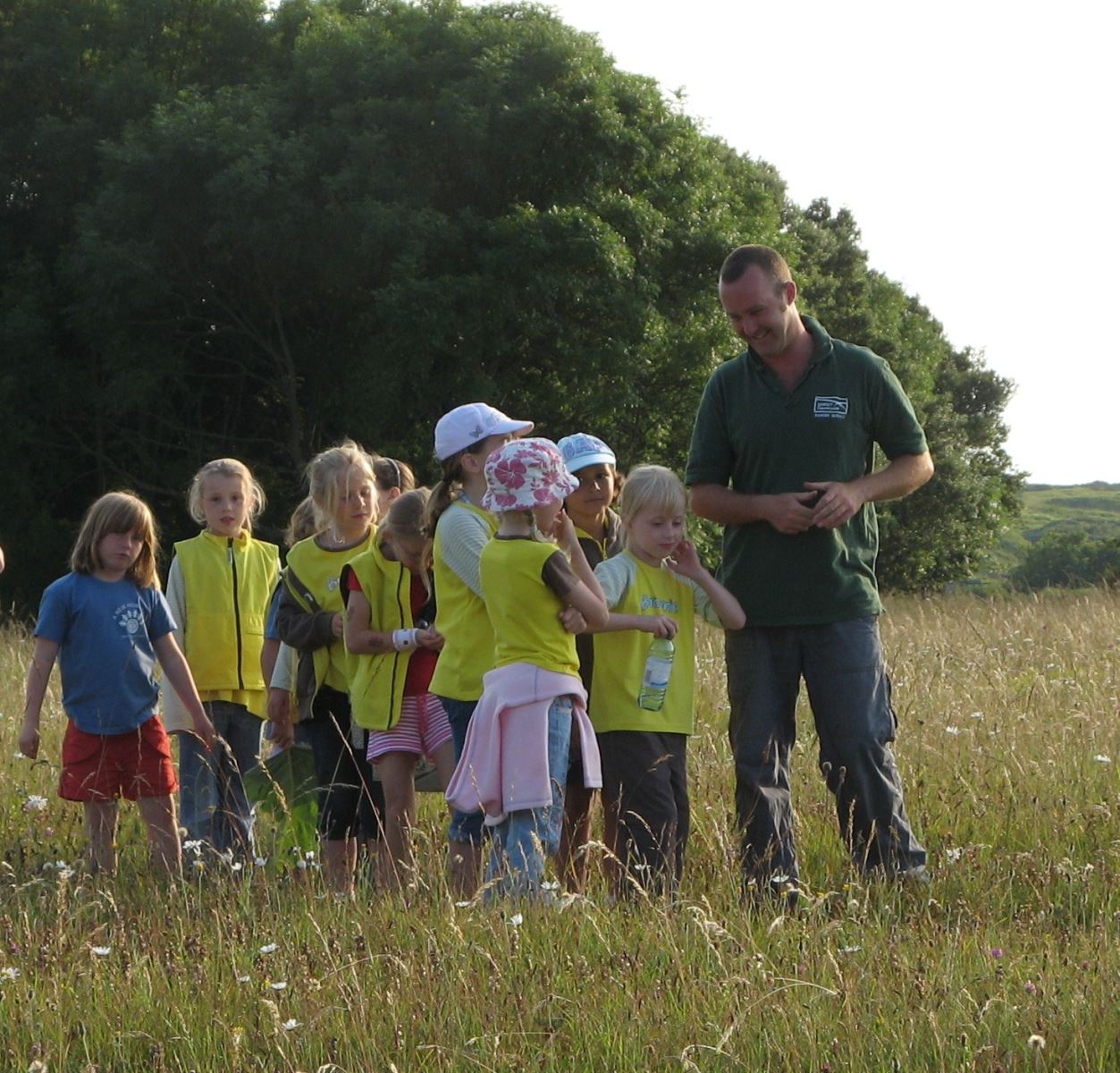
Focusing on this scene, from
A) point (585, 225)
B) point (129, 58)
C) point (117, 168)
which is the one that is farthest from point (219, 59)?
point (585, 225)

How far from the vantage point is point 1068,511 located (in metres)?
109

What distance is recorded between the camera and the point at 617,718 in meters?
5.39

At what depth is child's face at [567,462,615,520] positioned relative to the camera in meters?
5.89

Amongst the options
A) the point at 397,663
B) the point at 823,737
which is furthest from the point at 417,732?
the point at 823,737

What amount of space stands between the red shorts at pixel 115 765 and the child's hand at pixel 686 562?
223 centimetres

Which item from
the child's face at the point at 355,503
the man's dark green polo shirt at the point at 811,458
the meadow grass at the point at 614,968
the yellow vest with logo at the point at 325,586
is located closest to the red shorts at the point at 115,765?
the meadow grass at the point at 614,968

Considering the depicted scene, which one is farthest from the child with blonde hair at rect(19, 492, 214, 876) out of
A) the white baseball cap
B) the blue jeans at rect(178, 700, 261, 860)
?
the white baseball cap

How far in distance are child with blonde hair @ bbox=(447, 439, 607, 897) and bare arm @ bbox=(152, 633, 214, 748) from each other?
4.91ft

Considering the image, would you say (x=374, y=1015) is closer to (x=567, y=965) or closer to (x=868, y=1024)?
(x=567, y=965)

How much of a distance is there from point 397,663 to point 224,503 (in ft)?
4.18

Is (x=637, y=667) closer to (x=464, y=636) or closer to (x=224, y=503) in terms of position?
(x=464, y=636)

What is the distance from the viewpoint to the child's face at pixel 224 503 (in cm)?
667

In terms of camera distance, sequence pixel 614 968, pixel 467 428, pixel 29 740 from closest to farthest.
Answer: pixel 614 968 → pixel 467 428 → pixel 29 740

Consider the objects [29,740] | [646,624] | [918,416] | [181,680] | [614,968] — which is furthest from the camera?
[918,416]
